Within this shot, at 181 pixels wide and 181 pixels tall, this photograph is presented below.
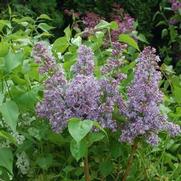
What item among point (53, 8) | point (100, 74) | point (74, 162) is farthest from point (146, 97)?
point (53, 8)

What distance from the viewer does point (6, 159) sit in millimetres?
1717

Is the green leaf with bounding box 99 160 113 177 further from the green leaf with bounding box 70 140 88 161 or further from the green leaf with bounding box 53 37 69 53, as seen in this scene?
the green leaf with bounding box 53 37 69 53

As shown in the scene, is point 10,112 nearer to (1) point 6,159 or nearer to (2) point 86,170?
(1) point 6,159

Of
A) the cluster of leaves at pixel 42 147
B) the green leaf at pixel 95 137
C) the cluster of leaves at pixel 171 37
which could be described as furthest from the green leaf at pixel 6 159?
the cluster of leaves at pixel 171 37

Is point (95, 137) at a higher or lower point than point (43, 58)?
lower

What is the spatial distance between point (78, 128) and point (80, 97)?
11cm

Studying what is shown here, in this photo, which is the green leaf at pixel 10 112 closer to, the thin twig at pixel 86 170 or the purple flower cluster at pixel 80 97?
→ the purple flower cluster at pixel 80 97

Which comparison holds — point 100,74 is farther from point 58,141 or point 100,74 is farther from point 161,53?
point 161,53

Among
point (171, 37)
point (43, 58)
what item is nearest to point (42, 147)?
point (43, 58)

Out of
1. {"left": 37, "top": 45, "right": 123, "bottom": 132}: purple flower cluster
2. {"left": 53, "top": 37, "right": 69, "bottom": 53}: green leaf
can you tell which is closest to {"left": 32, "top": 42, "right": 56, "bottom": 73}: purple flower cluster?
{"left": 37, "top": 45, "right": 123, "bottom": 132}: purple flower cluster

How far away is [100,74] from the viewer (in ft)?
6.15

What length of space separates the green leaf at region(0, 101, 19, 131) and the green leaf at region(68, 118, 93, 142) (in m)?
0.17

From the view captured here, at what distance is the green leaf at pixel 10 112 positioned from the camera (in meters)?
1.68

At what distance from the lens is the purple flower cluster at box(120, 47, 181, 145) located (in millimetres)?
1719
